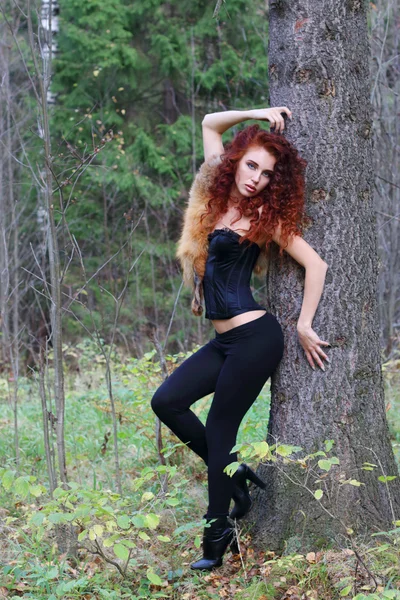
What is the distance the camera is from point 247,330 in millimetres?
3436

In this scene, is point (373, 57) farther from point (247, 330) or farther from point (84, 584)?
point (84, 584)

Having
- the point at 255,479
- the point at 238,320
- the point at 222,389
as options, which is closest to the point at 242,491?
the point at 255,479

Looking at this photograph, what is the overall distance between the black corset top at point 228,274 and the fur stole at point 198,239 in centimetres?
6

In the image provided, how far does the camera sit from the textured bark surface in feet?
11.2

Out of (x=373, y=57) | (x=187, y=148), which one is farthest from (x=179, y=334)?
(x=373, y=57)

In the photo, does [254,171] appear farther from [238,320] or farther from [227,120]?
[238,320]

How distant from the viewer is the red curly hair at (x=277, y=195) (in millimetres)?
3371

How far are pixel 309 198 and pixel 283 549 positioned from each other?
1.80 metres

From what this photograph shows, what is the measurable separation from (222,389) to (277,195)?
1013mm

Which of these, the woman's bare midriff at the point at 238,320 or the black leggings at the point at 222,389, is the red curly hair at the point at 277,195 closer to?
the woman's bare midriff at the point at 238,320

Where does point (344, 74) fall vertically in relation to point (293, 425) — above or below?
above

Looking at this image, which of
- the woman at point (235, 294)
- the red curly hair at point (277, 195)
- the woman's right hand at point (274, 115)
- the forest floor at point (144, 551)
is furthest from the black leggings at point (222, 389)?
the woman's right hand at point (274, 115)

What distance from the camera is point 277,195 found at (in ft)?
11.1

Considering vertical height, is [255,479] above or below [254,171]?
below
